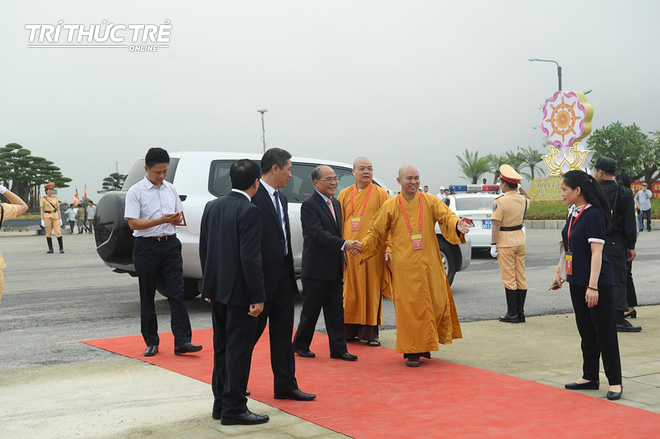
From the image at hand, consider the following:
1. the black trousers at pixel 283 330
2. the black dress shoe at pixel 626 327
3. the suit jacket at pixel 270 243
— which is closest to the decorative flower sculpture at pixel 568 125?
the black dress shoe at pixel 626 327

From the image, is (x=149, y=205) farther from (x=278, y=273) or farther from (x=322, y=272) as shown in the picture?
(x=278, y=273)

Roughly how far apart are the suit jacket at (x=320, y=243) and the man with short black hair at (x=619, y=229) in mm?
3103

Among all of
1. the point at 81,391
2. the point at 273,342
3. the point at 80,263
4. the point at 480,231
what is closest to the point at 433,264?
the point at 273,342

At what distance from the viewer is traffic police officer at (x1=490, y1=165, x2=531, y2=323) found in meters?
8.79

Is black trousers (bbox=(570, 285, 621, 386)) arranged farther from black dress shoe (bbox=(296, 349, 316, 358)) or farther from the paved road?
the paved road

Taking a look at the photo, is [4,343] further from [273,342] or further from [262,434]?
[262,434]

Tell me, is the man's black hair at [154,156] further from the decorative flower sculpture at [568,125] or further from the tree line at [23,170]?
the tree line at [23,170]

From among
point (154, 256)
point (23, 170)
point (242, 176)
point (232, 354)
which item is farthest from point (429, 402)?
point (23, 170)

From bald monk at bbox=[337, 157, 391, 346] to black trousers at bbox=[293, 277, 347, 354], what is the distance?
551mm

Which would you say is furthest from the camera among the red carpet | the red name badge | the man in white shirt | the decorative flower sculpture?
the decorative flower sculpture

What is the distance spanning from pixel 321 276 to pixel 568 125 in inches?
1502

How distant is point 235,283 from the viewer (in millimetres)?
4793

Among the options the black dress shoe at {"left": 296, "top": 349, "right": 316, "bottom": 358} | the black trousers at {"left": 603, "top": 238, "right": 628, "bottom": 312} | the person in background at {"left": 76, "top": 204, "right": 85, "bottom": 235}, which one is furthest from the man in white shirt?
the person in background at {"left": 76, "top": 204, "right": 85, "bottom": 235}

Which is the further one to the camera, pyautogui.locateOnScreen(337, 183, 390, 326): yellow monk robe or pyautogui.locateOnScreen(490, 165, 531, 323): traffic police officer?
pyautogui.locateOnScreen(490, 165, 531, 323): traffic police officer
